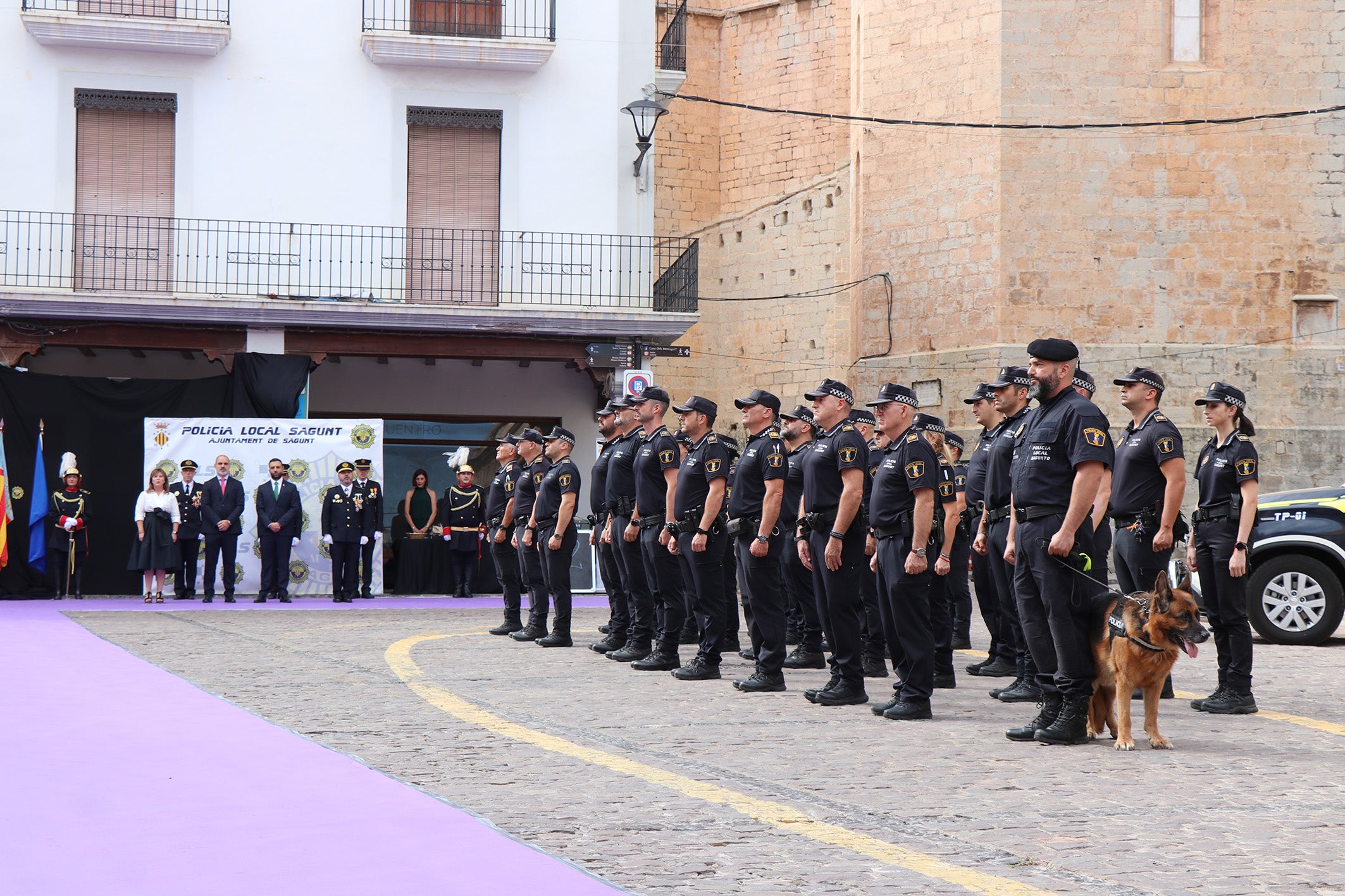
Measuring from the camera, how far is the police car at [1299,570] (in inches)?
512

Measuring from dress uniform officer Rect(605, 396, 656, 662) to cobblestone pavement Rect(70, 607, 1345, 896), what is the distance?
0.57 meters

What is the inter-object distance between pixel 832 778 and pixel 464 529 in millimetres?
14008

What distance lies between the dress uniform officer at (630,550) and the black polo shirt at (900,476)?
3.05m

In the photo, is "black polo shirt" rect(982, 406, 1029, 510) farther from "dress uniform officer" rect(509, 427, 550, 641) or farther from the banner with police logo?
the banner with police logo

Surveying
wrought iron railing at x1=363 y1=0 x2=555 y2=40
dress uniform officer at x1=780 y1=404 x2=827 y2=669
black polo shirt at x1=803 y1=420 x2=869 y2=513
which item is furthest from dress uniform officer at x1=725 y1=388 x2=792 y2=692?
wrought iron railing at x1=363 y1=0 x2=555 y2=40

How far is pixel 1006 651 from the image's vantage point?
1103cm

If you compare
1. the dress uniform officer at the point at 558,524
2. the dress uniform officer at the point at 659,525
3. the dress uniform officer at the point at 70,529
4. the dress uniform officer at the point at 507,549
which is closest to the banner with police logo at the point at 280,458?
the dress uniform officer at the point at 70,529

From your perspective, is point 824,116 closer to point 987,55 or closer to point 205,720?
point 987,55

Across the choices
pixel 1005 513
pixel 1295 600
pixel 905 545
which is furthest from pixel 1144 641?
pixel 1295 600

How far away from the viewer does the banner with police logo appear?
19406 mm

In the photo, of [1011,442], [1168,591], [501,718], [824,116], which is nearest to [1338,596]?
[1011,442]

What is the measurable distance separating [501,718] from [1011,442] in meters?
3.40

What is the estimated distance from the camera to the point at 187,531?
18781mm

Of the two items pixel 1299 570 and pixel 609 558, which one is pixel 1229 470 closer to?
pixel 1299 570
